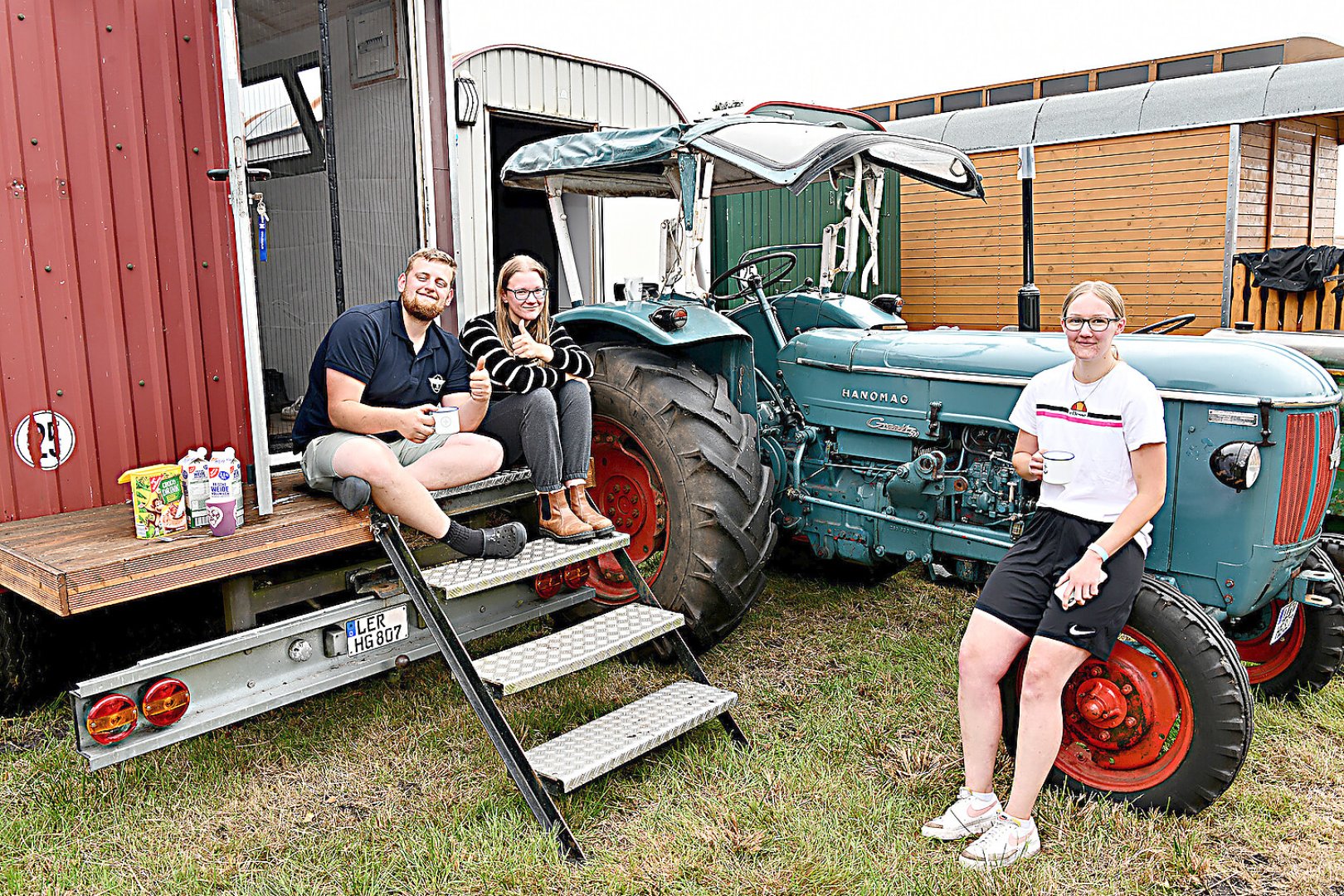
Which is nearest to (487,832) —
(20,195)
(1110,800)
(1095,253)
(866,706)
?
(866,706)

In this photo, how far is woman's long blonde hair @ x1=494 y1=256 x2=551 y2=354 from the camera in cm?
356

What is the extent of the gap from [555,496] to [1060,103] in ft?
29.3

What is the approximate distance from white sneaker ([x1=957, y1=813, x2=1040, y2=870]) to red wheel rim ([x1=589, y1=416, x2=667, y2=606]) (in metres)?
1.71

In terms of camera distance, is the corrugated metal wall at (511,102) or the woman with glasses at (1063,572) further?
the corrugated metal wall at (511,102)

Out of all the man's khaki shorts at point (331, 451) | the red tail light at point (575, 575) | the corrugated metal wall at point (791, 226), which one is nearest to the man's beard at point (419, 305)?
the man's khaki shorts at point (331, 451)

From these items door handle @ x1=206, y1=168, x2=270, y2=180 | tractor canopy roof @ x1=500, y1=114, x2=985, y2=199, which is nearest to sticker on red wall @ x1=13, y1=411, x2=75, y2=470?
door handle @ x1=206, y1=168, x2=270, y2=180

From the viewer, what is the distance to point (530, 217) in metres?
9.95

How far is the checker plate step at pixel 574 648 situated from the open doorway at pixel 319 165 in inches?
63.7

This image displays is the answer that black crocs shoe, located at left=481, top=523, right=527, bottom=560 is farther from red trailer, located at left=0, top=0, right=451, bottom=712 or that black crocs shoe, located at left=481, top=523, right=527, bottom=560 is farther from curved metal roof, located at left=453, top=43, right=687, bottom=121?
curved metal roof, located at left=453, top=43, right=687, bottom=121

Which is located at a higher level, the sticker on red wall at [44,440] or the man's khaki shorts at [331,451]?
the sticker on red wall at [44,440]

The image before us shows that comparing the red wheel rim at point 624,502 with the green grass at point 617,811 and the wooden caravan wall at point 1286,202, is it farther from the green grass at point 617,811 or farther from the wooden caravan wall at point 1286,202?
the wooden caravan wall at point 1286,202

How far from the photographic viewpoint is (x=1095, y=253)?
33.0 feet

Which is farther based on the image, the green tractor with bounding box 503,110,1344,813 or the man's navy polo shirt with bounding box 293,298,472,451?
the man's navy polo shirt with bounding box 293,298,472,451

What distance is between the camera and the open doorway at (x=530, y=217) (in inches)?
316
